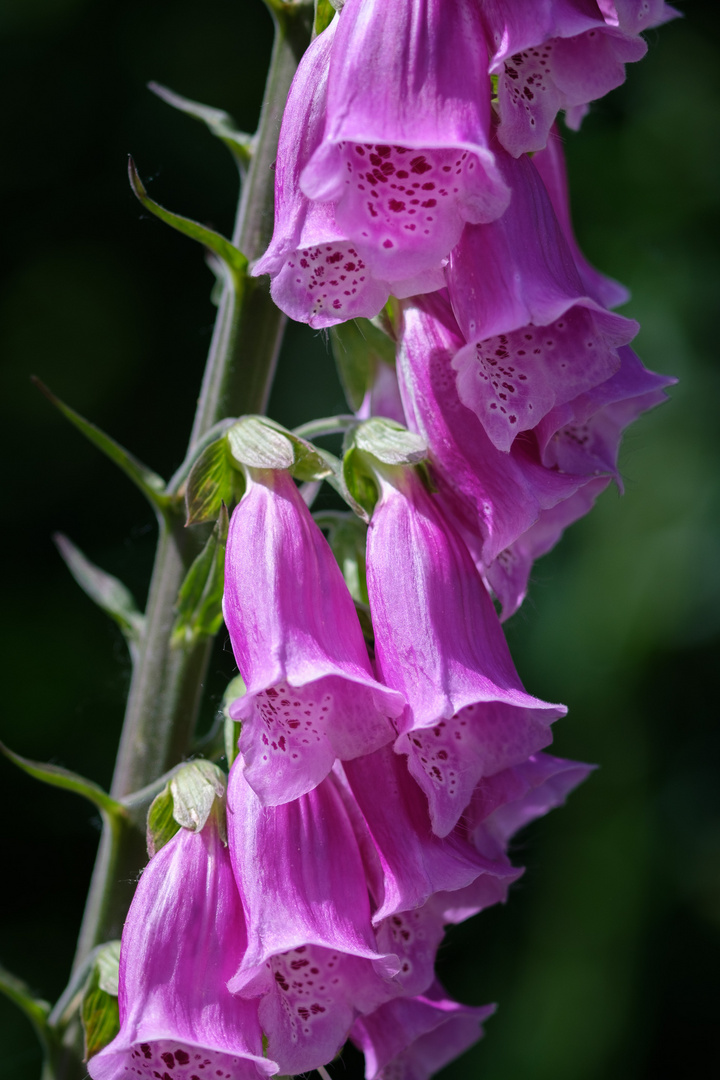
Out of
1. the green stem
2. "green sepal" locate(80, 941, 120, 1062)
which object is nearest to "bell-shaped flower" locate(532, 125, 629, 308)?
the green stem

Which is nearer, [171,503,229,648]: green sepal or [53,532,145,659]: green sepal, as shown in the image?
[171,503,229,648]: green sepal

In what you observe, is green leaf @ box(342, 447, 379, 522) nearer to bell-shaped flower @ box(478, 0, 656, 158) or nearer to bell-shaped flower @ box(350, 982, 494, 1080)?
bell-shaped flower @ box(478, 0, 656, 158)

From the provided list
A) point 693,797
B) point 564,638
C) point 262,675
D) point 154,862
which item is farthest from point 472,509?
point 693,797

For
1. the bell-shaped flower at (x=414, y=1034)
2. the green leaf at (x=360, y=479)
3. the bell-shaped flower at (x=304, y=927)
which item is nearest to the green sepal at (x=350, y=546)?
the green leaf at (x=360, y=479)

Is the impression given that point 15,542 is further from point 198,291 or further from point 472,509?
point 472,509

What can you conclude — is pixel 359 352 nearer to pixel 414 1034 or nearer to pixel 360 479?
pixel 360 479

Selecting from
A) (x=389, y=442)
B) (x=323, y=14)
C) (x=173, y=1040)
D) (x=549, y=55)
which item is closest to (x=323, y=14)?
(x=323, y=14)
